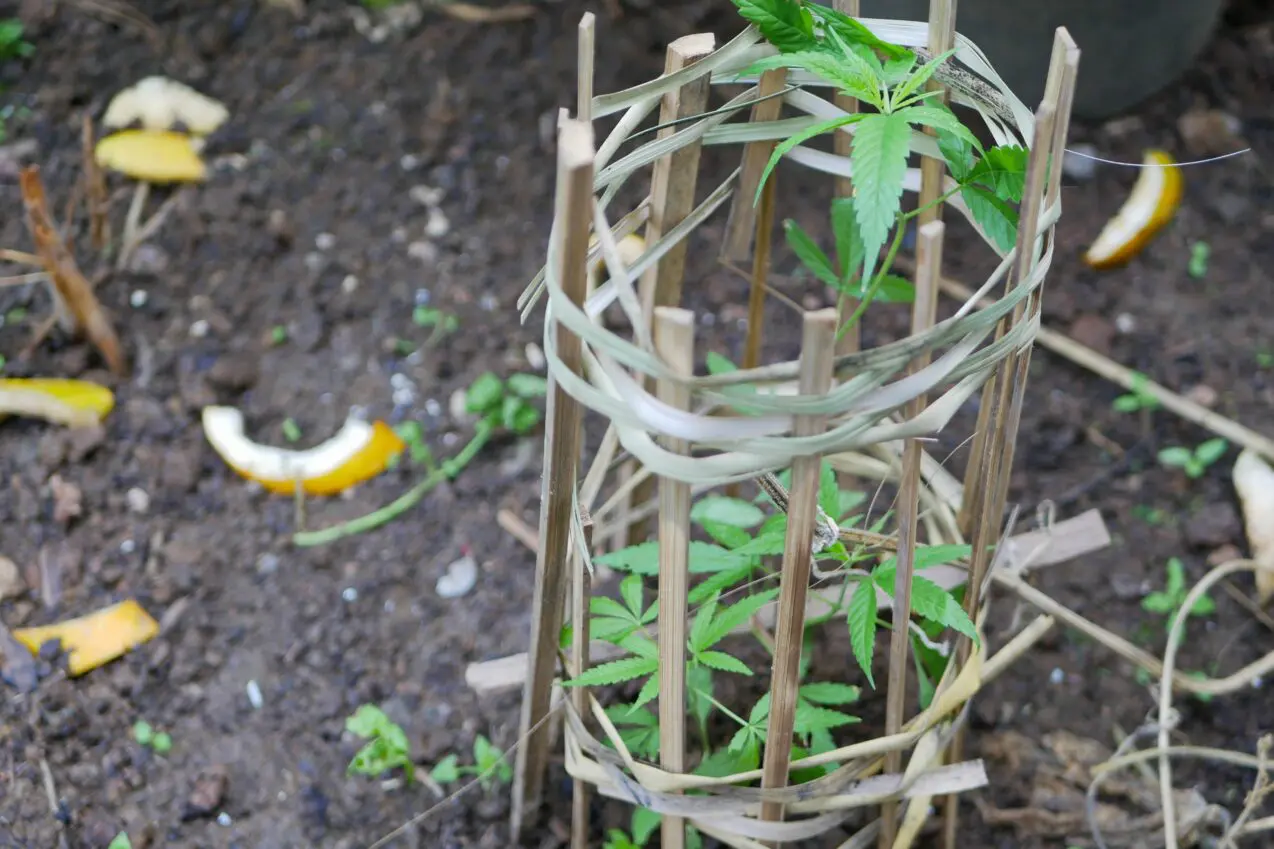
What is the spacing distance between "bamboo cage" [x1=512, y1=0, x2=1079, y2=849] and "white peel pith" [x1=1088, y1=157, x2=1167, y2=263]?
836 mm

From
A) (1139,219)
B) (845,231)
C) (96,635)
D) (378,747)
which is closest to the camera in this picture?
(845,231)

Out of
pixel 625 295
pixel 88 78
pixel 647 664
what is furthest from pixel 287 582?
pixel 88 78

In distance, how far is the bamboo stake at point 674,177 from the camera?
36.3 inches

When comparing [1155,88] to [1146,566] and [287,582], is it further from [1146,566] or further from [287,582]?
[287,582]

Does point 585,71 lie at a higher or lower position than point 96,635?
higher

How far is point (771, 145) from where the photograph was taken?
3.60 feet

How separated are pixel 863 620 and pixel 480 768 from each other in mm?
583

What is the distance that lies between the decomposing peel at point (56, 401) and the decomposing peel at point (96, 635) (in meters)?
0.32

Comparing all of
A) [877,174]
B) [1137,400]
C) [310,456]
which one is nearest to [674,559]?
[877,174]

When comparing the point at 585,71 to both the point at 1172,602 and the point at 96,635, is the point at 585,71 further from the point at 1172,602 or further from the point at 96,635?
the point at 1172,602

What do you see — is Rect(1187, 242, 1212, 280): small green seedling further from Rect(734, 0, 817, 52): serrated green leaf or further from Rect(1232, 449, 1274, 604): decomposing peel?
Rect(734, 0, 817, 52): serrated green leaf

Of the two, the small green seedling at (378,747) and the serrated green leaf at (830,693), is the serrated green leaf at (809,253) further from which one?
the small green seedling at (378,747)

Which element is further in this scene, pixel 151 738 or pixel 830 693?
pixel 151 738

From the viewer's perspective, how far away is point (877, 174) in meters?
0.73
